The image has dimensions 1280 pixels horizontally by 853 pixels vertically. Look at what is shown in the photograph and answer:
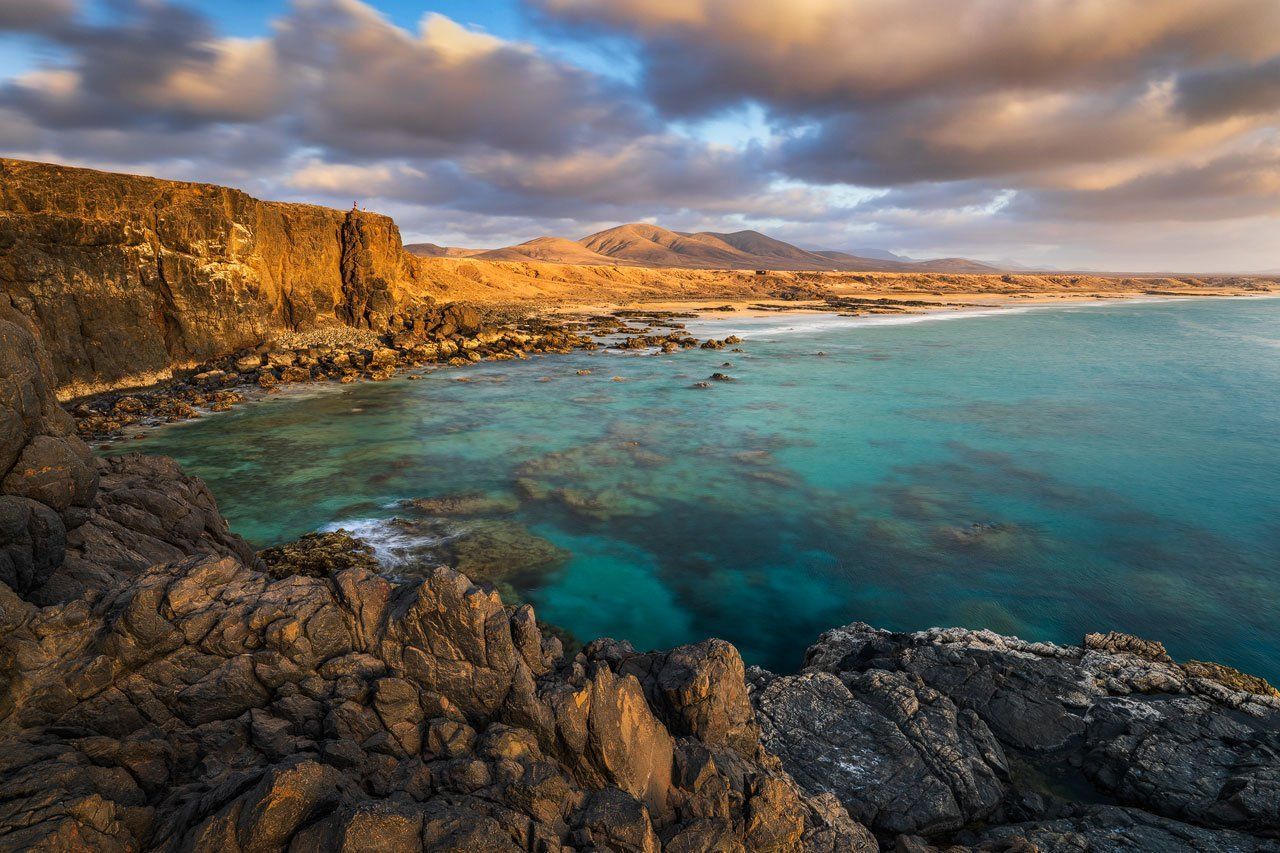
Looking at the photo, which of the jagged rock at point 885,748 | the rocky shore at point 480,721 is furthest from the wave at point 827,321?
the jagged rock at point 885,748

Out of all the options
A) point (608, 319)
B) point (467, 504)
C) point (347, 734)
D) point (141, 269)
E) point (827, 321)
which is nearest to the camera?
point (347, 734)

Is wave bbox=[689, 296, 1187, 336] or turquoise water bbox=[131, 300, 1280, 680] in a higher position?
wave bbox=[689, 296, 1187, 336]

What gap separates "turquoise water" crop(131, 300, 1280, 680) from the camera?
42.4 feet

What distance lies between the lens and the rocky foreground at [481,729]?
4457mm

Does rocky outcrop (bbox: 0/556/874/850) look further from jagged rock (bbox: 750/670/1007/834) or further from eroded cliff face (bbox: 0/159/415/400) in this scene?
eroded cliff face (bbox: 0/159/415/400)

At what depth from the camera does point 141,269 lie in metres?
28.0

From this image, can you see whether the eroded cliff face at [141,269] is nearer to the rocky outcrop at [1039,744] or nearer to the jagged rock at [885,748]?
the jagged rock at [885,748]

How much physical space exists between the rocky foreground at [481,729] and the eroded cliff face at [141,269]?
2005cm

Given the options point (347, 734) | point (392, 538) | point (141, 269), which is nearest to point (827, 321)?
point (141, 269)

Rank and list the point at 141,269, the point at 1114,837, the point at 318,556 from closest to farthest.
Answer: the point at 1114,837 < the point at 318,556 < the point at 141,269

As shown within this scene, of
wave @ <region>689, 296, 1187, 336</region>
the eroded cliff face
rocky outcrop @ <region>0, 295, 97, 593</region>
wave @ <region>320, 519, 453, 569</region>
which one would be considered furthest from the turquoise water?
wave @ <region>689, 296, 1187, 336</region>

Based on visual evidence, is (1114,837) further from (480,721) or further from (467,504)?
(467,504)

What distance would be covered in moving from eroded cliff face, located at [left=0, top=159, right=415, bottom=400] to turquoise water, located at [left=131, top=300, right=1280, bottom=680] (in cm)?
674

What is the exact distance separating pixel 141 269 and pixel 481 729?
32593 mm
